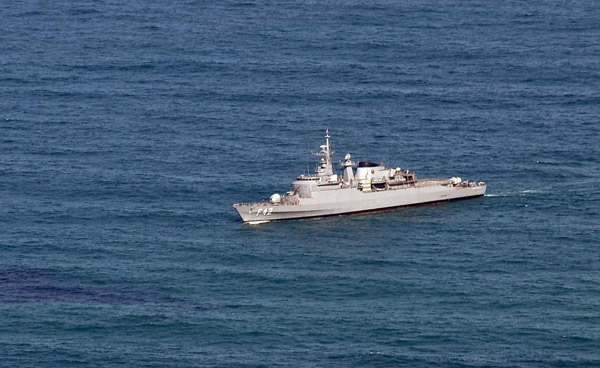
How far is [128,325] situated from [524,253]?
2124 inches

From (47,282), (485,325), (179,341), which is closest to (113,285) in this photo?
(47,282)

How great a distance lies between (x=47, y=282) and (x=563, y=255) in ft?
211

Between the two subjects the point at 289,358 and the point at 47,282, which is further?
the point at 47,282

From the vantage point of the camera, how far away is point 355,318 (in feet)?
573

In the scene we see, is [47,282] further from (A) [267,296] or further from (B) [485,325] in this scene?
(B) [485,325]

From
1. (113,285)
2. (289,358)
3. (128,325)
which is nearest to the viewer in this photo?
(289,358)

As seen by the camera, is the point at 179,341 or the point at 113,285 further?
the point at 113,285

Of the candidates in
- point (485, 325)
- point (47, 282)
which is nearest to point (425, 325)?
point (485, 325)

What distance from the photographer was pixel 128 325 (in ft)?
566

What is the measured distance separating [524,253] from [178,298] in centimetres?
4548

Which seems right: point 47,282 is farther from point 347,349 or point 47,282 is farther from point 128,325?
point 347,349

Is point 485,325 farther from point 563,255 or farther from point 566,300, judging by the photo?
point 563,255

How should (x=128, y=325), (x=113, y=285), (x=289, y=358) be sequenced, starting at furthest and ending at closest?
(x=113, y=285) → (x=128, y=325) → (x=289, y=358)

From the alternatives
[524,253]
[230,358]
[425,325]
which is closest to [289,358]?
[230,358]
